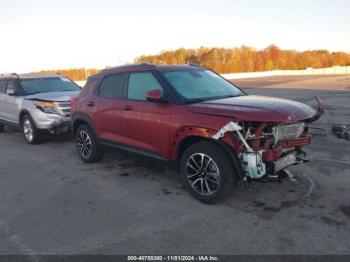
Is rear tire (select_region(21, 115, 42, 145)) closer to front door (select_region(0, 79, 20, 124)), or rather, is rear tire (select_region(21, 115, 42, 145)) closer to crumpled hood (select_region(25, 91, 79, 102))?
front door (select_region(0, 79, 20, 124))

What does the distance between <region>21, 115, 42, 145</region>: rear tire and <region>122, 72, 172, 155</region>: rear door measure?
4.18m

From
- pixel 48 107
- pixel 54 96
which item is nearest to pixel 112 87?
pixel 48 107

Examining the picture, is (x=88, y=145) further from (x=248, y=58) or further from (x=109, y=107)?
(x=248, y=58)

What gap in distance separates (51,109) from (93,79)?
2618mm

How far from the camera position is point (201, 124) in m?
4.40

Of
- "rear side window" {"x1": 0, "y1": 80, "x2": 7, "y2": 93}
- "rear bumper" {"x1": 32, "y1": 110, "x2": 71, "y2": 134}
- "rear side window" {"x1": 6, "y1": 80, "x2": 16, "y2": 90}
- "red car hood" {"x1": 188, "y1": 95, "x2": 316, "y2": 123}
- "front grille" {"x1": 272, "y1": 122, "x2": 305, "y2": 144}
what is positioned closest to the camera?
"red car hood" {"x1": 188, "y1": 95, "x2": 316, "y2": 123}

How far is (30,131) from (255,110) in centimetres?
688

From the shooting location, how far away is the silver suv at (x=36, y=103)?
8703mm

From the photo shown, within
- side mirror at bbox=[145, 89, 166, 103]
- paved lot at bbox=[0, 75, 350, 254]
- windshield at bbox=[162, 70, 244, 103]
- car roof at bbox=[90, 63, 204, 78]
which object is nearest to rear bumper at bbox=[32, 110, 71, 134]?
paved lot at bbox=[0, 75, 350, 254]

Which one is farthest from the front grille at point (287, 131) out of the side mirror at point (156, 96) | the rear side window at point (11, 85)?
the rear side window at point (11, 85)

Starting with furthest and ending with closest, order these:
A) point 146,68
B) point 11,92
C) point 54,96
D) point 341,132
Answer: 1. point 11,92
2. point 54,96
3. point 341,132
4. point 146,68

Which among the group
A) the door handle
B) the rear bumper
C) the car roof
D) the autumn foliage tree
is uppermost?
the autumn foliage tree

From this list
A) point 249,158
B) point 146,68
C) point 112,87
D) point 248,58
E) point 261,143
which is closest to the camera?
point 249,158

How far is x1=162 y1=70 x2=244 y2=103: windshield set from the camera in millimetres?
5004
